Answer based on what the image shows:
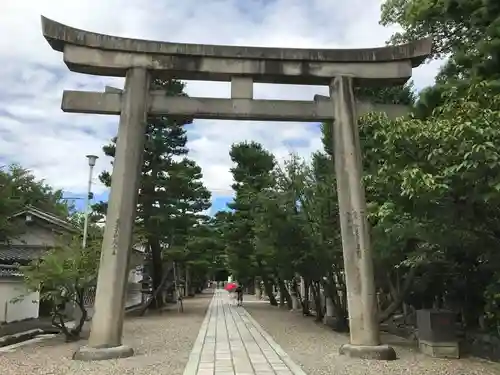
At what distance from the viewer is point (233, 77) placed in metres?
11.1

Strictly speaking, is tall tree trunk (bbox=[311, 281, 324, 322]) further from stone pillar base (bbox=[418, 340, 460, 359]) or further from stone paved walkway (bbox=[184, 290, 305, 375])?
stone pillar base (bbox=[418, 340, 460, 359])

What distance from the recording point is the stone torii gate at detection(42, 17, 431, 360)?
991cm

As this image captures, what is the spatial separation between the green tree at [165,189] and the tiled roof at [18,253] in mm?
4562

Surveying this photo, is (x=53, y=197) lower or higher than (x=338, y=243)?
higher

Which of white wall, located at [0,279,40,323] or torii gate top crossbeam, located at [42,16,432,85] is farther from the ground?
torii gate top crossbeam, located at [42,16,432,85]

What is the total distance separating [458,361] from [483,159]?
240 inches

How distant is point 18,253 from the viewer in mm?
24672

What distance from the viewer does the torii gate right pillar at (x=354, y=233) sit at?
9.86m

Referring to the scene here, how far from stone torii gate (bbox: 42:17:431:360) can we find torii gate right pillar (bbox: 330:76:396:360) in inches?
0.8

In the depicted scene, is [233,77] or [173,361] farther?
[233,77]

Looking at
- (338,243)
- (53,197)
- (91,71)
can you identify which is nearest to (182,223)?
(338,243)

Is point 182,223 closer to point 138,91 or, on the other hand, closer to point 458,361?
point 138,91

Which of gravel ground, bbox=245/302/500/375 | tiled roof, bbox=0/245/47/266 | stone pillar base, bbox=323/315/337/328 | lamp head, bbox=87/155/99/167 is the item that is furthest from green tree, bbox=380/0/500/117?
tiled roof, bbox=0/245/47/266

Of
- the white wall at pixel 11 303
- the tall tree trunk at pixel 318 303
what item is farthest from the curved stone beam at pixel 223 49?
the tall tree trunk at pixel 318 303
